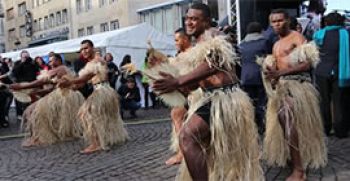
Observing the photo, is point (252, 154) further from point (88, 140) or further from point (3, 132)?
point (3, 132)

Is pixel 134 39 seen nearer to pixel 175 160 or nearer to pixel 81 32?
pixel 175 160

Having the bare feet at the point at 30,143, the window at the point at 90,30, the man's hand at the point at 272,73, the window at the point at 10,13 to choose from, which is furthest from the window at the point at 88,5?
the man's hand at the point at 272,73

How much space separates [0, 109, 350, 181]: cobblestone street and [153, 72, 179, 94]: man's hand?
2.05 metres

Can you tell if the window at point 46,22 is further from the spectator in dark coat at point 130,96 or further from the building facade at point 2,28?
the spectator in dark coat at point 130,96

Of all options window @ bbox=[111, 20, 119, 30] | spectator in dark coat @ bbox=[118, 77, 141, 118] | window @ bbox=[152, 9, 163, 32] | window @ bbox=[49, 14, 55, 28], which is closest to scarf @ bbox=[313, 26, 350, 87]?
spectator in dark coat @ bbox=[118, 77, 141, 118]

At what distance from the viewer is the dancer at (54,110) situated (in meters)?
8.99

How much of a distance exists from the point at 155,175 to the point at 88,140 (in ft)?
7.87

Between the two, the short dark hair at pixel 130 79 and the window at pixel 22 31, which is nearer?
the short dark hair at pixel 130 79

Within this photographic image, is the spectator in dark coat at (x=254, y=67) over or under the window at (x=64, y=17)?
under

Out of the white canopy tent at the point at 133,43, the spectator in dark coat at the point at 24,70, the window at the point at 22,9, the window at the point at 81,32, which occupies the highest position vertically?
the window at the point at 22,9

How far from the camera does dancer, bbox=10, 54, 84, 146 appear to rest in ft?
29.5

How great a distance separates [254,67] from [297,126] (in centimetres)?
278

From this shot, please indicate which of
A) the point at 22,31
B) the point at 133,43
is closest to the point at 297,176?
the point at 133,43

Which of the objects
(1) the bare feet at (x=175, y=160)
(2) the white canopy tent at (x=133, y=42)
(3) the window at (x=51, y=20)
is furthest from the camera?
(3) the window at (x=51, y=20)
